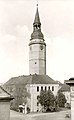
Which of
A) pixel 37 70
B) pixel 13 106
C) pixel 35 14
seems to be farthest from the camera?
pixel 35 14

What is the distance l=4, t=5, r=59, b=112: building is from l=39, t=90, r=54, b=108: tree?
373cm

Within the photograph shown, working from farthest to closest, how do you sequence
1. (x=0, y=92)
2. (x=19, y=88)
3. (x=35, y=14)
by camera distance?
1. (x=35, y=14)
2. (x=19, y=88)
3. (x=0, y=92)

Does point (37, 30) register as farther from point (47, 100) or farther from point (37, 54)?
point (47, 100)

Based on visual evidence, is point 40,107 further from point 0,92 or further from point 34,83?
point 0,92

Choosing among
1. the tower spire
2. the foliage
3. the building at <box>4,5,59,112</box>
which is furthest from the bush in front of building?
the tower spire

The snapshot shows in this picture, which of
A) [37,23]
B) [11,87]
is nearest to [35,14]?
[37,23]

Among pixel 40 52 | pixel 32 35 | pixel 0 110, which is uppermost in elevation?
pixel 32 35

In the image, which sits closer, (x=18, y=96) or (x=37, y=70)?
(x=18, y=96)

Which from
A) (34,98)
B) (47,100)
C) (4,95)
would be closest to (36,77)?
(34,98)

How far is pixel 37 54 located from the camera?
243ft

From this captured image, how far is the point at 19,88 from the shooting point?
6394 centimetres

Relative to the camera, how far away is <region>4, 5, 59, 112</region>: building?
60.5 m

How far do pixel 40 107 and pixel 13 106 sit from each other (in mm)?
6803

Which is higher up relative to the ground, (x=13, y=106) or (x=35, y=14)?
(x=35, y=14)
